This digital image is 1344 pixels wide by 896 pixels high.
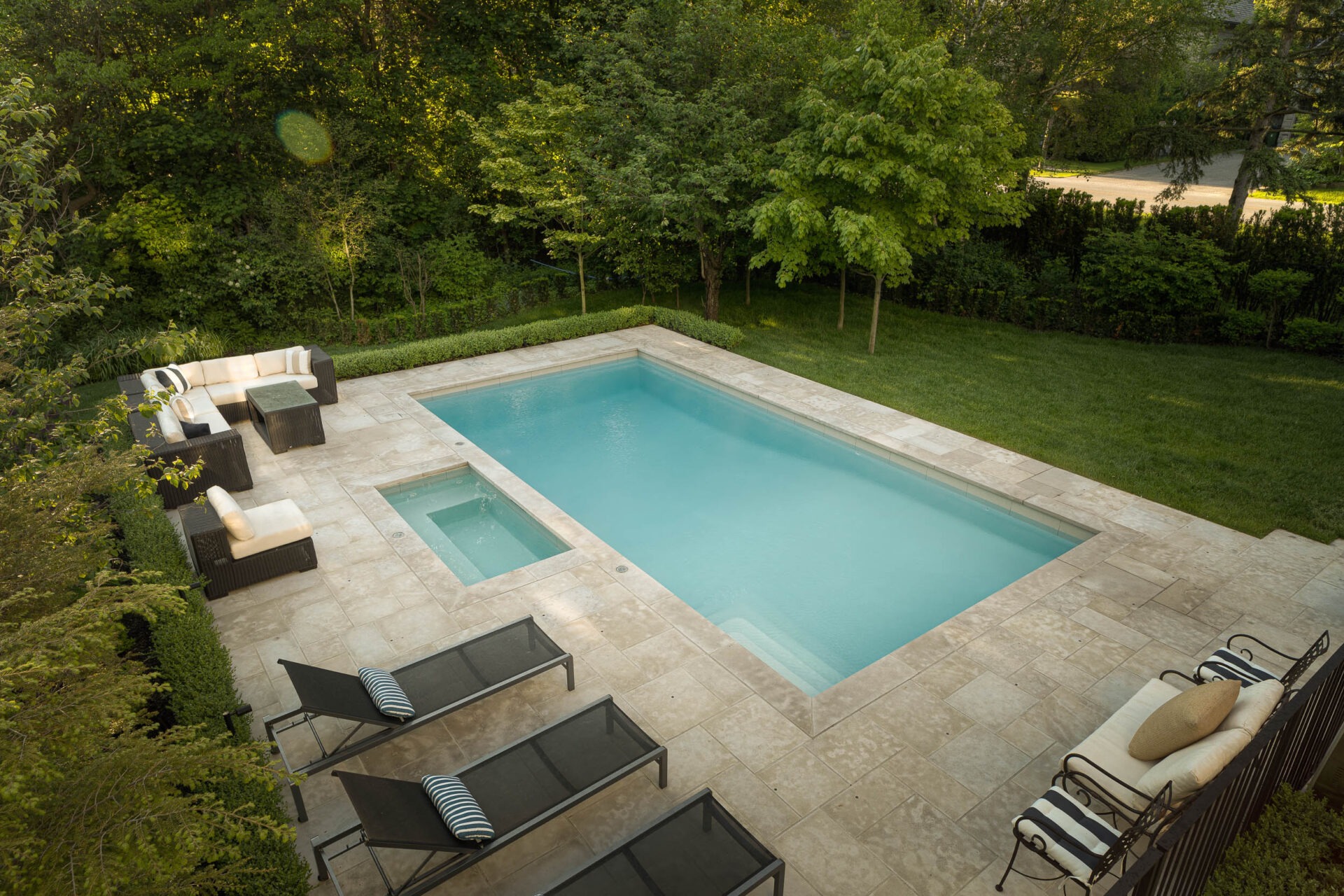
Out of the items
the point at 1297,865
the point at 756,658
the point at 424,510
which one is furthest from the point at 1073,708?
the point at 424,510

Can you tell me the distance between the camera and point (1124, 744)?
4875 millimetres

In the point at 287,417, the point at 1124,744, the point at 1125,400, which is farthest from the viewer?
the point at 1125,400

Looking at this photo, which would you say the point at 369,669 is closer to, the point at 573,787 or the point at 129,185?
the point at 573,787

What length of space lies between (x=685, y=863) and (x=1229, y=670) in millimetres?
4226

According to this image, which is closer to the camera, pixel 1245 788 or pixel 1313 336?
pixel 1245 788

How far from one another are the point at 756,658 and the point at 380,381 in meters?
9.31

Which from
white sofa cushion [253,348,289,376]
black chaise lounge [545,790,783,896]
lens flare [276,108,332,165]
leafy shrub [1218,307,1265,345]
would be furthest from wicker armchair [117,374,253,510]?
leafy shrub [1218,307,1265,345]

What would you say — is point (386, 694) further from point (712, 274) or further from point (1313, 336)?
point (1313, 336)

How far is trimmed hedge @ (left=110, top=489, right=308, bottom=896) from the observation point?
154 inches

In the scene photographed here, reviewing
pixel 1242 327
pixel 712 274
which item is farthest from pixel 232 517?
pixel 1242 327

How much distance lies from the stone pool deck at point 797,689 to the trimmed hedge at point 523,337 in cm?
389

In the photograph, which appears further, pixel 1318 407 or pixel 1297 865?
pixel 1318 407

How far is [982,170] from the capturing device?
12.4 m

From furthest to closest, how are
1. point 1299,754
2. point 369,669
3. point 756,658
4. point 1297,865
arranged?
point 756,658 → point 369,669 → point 1299,754 → point 1297,865
